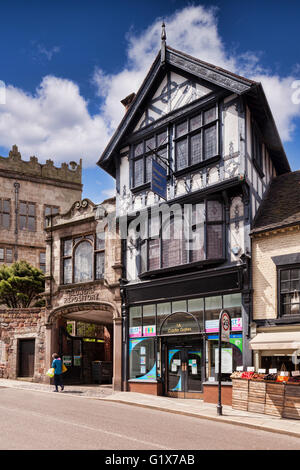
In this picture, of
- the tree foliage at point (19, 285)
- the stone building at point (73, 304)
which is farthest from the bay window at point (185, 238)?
the tree foliage at point (19, 285)

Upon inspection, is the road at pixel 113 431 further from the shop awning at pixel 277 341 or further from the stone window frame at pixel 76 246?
the stone window frame at pixel 76 246

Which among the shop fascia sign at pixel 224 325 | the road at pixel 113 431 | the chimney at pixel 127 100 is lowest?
the road at pixel 113 431

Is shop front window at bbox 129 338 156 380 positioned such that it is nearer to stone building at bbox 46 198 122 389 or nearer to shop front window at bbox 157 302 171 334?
stone building at bbox 46 198 122 389

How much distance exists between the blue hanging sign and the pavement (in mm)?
7600

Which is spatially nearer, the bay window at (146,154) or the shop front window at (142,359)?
the shop front window at (142,359)

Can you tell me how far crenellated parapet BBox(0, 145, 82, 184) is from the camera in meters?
39.5

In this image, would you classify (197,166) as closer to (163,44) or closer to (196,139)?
(196,139)

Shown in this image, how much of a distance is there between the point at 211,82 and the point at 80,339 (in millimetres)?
14126

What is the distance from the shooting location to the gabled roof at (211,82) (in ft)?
60.1

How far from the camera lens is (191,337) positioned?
747 inches

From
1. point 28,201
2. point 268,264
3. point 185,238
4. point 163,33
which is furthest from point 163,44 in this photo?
point 28,201

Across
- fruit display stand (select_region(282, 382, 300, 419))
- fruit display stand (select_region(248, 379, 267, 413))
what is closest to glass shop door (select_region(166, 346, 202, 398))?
fruit display stand (select_region(248, 379, 267, 413))
